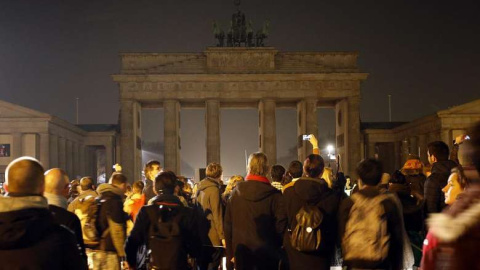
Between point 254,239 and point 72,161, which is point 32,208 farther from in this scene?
point 72,161

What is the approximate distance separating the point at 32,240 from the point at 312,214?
11.3 feet

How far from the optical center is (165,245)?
23.0 ft

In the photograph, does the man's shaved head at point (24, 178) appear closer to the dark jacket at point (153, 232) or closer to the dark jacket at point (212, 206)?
the dark jacket at point (153, 232)

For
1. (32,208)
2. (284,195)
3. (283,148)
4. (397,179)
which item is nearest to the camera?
(32,208)

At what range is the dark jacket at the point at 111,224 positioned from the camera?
7.98 metres

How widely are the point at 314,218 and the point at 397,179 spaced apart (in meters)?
2.65

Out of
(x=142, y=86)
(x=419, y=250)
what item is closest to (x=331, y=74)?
(x=142, y=86)

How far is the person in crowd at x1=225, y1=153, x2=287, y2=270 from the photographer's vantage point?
7938 mm

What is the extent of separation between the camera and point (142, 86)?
203ft

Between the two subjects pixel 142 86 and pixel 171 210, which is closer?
pixel 171 210

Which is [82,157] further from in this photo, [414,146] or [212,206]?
[212,206]

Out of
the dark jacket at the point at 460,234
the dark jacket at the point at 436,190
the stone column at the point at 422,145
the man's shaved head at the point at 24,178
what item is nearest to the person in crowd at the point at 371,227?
the dark jacket at the point at 436,190

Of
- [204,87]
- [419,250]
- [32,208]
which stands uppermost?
[204,87]

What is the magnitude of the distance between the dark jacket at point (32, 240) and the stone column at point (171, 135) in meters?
57.3
